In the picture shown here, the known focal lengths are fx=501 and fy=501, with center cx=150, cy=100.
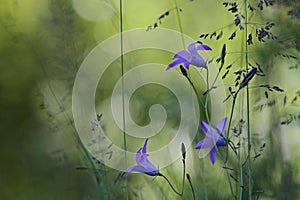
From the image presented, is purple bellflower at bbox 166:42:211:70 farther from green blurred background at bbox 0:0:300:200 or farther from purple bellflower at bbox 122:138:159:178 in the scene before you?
green blurred background at bbox 0:0:300:200

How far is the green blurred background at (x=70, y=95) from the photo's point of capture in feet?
3.04

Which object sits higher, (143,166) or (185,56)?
(185,56)

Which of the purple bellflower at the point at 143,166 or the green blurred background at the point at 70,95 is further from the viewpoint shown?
the green blurred background at the point at 70,95

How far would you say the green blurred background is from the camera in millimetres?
928

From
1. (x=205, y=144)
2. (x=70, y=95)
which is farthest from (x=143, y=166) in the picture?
(x=70, y=95)

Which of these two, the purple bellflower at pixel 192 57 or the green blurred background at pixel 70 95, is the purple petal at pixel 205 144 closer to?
the purple bellflower at pixel 192 57

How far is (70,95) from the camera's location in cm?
102

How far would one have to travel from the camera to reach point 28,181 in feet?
3.66

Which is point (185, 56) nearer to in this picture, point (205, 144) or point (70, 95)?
point (205, 144)

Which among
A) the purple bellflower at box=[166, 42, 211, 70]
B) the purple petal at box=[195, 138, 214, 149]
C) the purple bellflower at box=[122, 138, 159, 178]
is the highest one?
the purple bellflower at box=[166, 42, 211, 70]

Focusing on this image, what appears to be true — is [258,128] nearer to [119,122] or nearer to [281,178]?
[281,178]

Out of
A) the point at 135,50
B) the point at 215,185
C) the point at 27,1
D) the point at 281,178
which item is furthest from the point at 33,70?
the point at 281,178

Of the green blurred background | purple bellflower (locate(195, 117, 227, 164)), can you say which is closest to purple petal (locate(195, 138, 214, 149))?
purple bellflower (locate(195, 117, 227, 164))

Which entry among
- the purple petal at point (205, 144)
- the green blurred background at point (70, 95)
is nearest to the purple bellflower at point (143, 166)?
the purple petal at point (205, 144)
